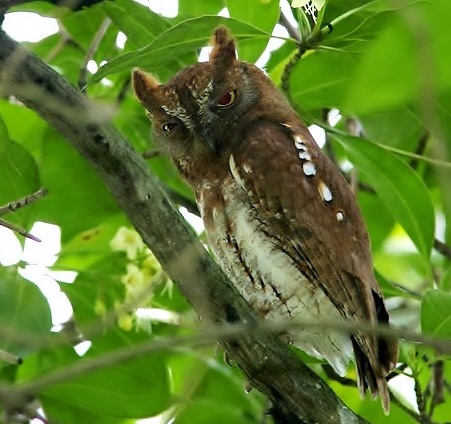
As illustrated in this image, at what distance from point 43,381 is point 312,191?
1803 millimetres

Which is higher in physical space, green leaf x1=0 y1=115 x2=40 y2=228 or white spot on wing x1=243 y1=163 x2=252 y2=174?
white spot on wing x1=243 y1=163 x2=252 y2=174

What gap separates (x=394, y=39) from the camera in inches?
26.5

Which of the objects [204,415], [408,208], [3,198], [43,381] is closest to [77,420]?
[204,415]

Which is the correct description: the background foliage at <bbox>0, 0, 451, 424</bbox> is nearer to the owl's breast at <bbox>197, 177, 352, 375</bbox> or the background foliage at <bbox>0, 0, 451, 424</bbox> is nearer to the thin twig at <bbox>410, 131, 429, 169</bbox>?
the thin twig at <bbox>410, 131, 429, 169</bbox>

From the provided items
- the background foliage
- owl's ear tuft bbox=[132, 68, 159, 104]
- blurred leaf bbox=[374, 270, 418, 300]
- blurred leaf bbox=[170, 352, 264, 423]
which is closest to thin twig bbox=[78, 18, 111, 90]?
the background foliage

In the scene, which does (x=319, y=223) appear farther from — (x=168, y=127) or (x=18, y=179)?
(x=18, y=179)

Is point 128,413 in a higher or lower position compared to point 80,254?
lower

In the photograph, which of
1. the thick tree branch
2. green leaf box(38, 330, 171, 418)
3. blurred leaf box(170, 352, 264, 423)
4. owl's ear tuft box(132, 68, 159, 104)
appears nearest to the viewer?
the thick tree branch

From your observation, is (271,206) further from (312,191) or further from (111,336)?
(111,336)

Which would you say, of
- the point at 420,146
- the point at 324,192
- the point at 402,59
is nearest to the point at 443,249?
the point at 420,146

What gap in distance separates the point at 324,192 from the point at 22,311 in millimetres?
1018

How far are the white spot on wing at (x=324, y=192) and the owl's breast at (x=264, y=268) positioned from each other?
19 cm

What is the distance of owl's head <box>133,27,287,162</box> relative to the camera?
9.55 ft

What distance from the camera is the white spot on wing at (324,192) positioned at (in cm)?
275
